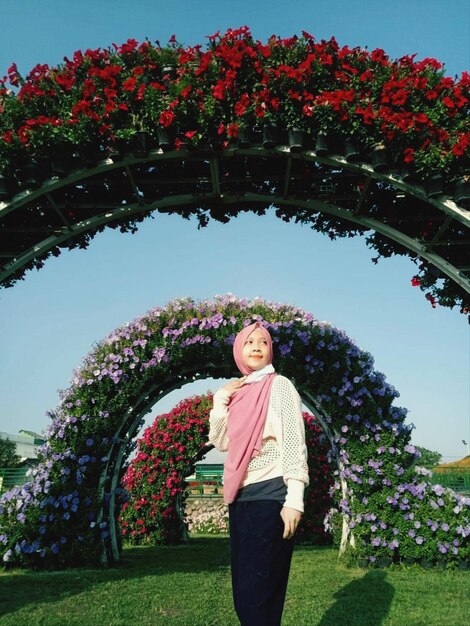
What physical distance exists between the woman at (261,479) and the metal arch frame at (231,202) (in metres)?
2.00

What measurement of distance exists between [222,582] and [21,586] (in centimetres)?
217

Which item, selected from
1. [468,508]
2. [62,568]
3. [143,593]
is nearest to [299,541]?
[468,508]

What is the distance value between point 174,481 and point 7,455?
125ft

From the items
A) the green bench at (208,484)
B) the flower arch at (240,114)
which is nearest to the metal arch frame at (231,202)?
the flower arch at (240,114)

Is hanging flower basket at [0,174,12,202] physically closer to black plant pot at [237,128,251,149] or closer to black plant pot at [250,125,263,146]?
black plant pot at [237,128,251,149]

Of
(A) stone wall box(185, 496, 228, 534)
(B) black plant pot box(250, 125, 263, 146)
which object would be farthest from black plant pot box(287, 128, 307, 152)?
(A) stone wall box(185, 496, 228, 534)

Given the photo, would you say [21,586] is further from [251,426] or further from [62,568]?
[251,426]

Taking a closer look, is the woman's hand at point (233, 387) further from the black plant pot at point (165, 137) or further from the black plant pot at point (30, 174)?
the black plant pot at point (30, 174)

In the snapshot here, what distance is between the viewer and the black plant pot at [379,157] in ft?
13.3

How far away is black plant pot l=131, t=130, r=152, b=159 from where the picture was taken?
4066mm

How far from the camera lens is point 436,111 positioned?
13.4ft

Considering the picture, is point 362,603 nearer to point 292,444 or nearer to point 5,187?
point 292,444

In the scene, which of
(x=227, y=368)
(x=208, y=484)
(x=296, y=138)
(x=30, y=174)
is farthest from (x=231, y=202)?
(x=208, y=484)

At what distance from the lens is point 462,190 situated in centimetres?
398
